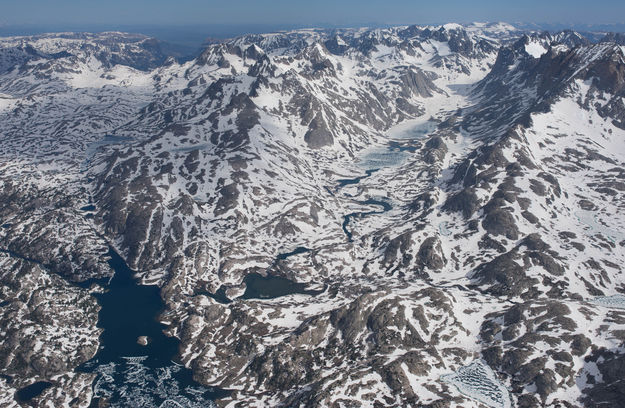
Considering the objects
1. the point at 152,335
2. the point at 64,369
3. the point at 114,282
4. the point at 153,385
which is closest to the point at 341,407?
the point at 153,385

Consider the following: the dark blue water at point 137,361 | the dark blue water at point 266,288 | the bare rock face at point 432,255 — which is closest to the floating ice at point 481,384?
the bare rock face at point 432,255

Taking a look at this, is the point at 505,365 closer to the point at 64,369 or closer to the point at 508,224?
the point at 508,224

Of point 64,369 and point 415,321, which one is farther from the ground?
point 415,321

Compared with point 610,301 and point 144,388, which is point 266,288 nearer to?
point 144,388

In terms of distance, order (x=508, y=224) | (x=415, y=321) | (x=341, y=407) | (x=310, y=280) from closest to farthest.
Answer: (x=341, y=407) → (x=415, y=321) → (x=310, y=280) → (x=508, y=224)

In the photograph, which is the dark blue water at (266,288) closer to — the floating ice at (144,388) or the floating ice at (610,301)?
the floating ice at (144,388)
